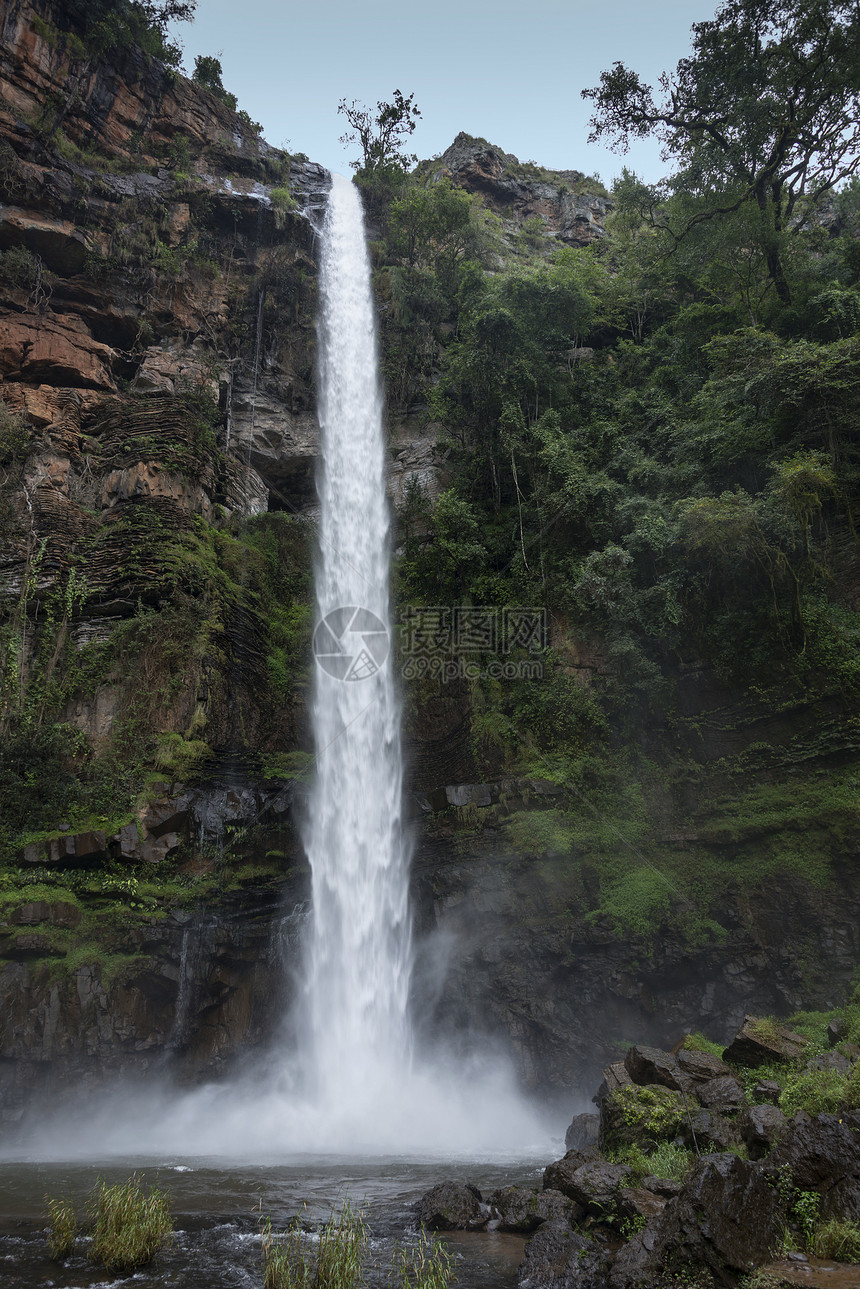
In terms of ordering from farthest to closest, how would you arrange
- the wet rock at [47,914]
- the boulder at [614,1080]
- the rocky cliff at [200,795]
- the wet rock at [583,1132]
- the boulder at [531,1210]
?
the rocky cliff at [200,795] < the wet rock at [47,914] < the wet rock at [583,1132] < the boulder at [614,1080] < the boulder at [531,1210]

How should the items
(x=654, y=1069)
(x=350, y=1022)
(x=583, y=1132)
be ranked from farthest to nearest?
(x=350, y=1022) → (x=583, y=1132) → (x=654, y=1069)

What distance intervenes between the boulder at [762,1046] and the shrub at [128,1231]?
653 cm

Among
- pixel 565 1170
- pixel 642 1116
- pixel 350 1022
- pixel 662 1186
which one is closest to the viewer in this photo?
pixel 662 1186

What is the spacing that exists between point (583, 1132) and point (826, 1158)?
186 inches

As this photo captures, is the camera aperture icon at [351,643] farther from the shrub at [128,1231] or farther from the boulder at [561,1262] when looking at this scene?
the boulder at [561,1262]

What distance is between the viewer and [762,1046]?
27.1ft

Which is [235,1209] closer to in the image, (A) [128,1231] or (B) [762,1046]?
(A) [128,1231]

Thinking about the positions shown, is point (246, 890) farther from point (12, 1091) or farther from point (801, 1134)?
point (801, 1134)

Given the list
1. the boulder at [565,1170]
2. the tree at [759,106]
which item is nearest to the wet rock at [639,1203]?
the boulder at [565,1170]

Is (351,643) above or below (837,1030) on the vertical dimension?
above

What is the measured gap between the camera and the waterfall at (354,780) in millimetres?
12648

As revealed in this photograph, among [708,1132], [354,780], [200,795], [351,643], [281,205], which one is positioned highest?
[281,205]

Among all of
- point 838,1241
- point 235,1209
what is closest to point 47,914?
point 235,1209

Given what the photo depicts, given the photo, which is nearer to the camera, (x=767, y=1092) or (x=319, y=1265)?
(x=319, y=1265)
